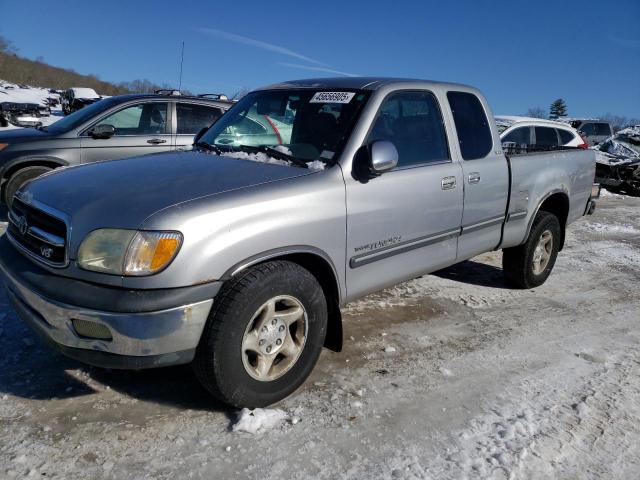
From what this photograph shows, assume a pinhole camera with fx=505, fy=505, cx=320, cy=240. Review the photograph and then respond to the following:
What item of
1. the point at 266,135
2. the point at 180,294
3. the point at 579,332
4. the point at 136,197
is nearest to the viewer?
the point at 180,294

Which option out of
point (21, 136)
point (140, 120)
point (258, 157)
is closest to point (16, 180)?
point (21, 136)

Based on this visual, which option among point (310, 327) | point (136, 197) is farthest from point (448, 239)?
point (136, 197)

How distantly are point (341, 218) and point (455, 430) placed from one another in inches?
52.2

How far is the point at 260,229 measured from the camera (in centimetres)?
258

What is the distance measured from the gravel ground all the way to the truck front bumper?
46 centimetres

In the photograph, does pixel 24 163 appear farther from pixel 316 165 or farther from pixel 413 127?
pixel 413 127

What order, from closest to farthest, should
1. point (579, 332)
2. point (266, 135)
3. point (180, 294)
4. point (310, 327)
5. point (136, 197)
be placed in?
point (180, 294)
point (136, 197)
point (310, 327)
point (266, 135)
point (579, 332)

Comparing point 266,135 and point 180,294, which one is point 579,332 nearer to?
point 266,135

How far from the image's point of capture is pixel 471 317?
435 centimetres

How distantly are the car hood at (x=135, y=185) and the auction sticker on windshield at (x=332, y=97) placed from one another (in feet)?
2.37

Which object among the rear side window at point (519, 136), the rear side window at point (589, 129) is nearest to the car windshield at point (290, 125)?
the rear side window at point (519, 136)

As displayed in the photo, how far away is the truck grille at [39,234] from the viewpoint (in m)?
2.53

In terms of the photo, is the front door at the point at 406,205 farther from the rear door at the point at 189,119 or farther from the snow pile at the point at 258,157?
the rear door at the point at 189,119

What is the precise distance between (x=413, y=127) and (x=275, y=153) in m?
1.07
